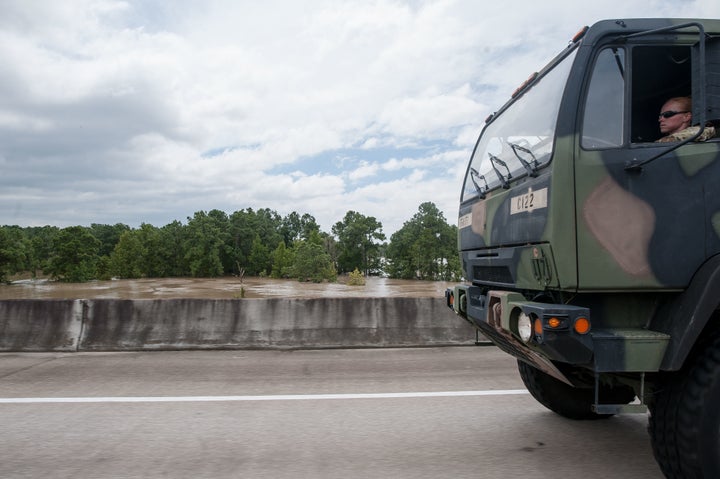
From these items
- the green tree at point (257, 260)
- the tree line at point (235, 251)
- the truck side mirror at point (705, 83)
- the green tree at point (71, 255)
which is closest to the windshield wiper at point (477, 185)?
the truck side mirror at point (705, 83)

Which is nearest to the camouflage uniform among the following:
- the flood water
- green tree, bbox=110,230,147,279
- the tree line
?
the flood water

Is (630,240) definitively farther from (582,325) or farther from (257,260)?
(257,260)

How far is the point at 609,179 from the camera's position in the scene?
8.63 ft

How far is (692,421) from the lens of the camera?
233 centimetres

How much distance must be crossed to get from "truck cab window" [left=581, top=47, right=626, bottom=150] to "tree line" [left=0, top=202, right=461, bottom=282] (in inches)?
2928

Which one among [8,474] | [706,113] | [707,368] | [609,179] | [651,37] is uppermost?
[651,37]

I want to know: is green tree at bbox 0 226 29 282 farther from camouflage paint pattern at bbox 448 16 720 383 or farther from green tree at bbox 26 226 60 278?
camouflage paint pattern at bbox 448 16 720 383

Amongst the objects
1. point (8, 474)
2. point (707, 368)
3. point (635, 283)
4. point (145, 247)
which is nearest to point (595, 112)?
point (635, 283)

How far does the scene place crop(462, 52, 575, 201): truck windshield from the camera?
295 centimetres

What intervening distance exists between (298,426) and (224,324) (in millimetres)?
3923

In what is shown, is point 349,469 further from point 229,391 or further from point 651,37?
point 651,37

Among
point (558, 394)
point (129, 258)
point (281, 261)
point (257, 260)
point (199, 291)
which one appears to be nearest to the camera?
point (558, 394)

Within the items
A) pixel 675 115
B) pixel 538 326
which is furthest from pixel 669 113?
pixel 538 326

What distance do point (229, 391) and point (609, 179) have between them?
157 inches
